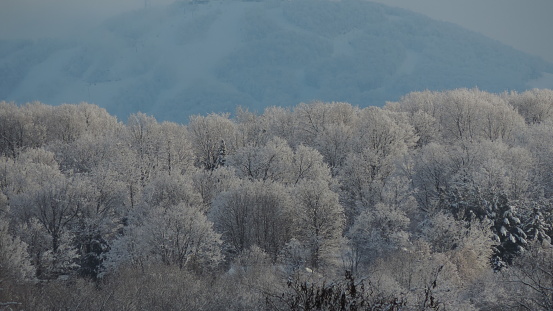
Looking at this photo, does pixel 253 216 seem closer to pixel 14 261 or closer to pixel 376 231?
pixel 376 231

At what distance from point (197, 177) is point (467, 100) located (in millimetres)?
45229

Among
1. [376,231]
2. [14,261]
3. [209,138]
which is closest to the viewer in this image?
[14,261]

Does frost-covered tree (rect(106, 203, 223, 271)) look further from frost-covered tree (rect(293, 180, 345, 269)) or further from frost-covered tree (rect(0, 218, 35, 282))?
frost-covered tree (rect(293, 180, 345, 269))

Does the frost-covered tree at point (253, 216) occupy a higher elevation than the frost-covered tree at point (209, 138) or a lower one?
lower

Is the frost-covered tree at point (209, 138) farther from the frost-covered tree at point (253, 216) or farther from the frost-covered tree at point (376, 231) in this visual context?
the frost-covered tree at point (376, 231)

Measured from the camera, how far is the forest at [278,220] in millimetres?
33438

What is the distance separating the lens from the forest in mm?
33438

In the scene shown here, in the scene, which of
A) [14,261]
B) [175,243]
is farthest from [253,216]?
[14,261]

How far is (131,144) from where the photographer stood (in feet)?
245

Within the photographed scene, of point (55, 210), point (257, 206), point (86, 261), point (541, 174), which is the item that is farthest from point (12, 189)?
point (541, 174)

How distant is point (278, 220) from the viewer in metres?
49.1

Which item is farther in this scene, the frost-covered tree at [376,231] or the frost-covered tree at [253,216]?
the frost-covered tree at [253,216]

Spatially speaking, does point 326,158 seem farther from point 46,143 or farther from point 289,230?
point 46,143

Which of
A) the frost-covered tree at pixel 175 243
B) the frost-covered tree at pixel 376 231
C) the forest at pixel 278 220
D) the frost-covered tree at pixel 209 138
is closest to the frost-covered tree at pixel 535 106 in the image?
the forest at pixel 278 220
